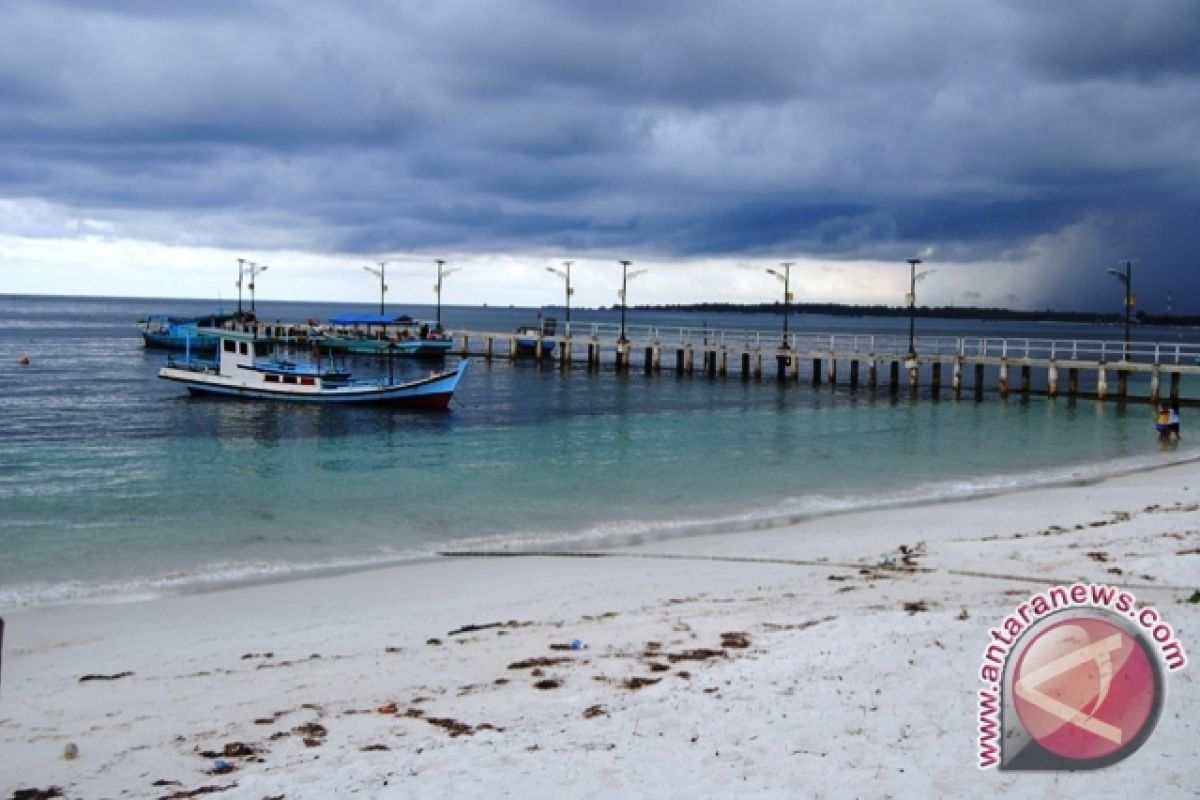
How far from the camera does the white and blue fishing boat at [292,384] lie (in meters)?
44.7

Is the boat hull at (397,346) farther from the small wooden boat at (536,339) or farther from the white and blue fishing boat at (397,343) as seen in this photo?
the small wooden boat at (536,339)

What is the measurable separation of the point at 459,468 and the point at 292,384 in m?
20.7

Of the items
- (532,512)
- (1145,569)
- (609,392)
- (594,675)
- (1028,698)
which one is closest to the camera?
(1028,698)

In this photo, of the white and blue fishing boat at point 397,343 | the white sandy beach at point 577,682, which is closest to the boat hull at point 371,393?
the white and blue fishing boat at point 397,343

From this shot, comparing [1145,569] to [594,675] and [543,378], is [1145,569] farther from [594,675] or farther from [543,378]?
[543,378]

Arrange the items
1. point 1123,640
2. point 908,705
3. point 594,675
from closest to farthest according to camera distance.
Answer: point 1123,640
point 908,705
point 594,675

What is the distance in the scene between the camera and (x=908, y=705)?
7.43 meters

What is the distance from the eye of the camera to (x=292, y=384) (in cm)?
4566

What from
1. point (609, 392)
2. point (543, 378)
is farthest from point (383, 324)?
point (609, 392)

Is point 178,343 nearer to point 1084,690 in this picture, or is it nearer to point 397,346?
point 397,346

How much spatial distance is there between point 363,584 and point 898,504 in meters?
12.4

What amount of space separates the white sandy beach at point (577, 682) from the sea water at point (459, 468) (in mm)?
3384

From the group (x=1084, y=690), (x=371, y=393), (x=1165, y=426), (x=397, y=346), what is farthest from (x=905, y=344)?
(x=1084, y=690)

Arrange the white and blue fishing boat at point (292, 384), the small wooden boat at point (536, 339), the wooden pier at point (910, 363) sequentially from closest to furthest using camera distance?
the white and blue fishing boat at point (292, 384)
the wooden pier at point (910, 363)
the small wooden boat at point (536, 339)
